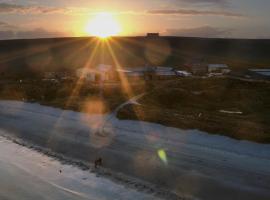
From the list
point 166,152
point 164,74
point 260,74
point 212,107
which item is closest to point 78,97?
point 212,107

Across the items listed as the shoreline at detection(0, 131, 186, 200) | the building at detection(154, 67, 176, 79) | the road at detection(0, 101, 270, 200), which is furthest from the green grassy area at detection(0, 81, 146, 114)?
the building at detection(154, 67, 176, 79)

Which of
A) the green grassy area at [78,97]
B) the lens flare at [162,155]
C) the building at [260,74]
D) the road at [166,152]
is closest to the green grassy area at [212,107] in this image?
the road at [166,152]

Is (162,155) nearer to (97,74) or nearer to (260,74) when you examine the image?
(97,74)

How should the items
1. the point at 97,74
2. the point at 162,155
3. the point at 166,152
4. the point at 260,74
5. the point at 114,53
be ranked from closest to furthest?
the point at 162,155, the point at 166,152, the point at 97,74, the point at 260,74, the point at 114,53

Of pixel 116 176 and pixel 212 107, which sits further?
pixel 212 107

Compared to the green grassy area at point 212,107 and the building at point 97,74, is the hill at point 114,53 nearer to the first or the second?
the building at point 97,74
